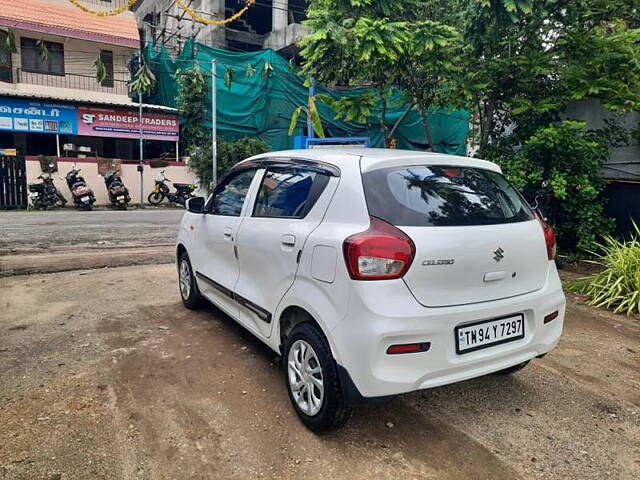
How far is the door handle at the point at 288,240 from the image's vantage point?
2.66 m

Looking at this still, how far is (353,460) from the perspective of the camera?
2.28 metres

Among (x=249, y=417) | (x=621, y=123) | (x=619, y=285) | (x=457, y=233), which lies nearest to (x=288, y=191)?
(x=457, y=233)

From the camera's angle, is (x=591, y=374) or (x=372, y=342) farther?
(x=591, y=374)

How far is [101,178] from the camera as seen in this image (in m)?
15.6

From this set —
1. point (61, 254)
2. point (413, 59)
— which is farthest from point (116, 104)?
point (413, 59)

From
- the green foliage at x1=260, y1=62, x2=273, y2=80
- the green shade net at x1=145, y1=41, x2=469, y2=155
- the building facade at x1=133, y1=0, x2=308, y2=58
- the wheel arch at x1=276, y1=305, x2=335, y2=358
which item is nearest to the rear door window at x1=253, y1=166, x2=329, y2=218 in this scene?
the wheel arch at x1=276, y1=305, x2=335, y2=358

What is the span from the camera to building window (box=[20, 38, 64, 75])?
1659 centimetres

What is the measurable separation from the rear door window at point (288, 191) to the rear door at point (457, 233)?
41 cm

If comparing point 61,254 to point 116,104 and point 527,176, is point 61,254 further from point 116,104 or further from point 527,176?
point 116,104

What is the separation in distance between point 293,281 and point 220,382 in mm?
951

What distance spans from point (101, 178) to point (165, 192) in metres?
2.06

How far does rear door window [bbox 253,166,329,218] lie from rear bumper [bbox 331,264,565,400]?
28.9 inches

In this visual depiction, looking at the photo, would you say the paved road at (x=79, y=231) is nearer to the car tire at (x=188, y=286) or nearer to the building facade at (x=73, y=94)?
the car tire at (x=188, y=286)

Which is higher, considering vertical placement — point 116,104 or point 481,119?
point 116,104
